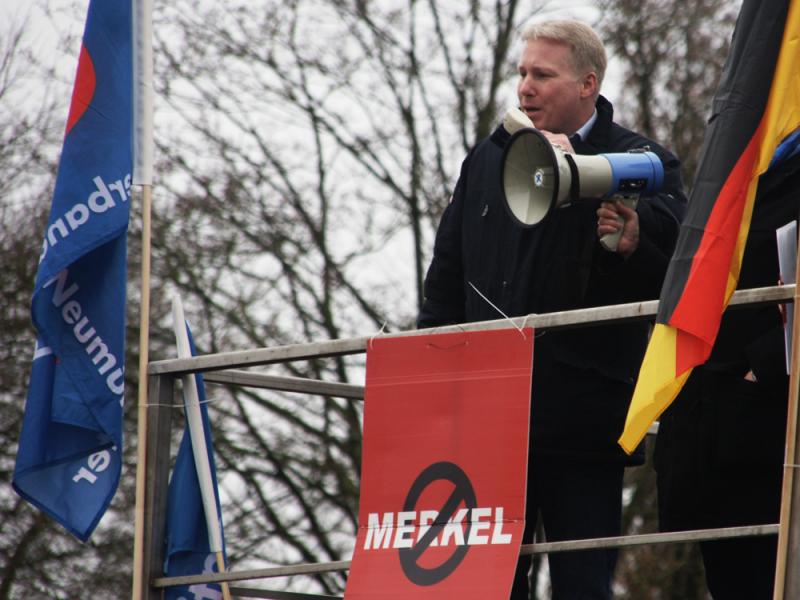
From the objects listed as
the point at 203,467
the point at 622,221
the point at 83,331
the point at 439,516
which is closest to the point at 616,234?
the point at 622,221

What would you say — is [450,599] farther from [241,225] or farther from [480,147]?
[241,225]

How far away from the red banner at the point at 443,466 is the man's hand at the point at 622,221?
429 millimetres

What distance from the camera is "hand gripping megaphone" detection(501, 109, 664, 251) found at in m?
4.44

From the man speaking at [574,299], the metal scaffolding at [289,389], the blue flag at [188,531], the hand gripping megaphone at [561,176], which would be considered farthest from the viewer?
the blue flag at [188,531]

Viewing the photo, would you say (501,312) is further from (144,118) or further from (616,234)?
(144,118)

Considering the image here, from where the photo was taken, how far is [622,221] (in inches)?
177

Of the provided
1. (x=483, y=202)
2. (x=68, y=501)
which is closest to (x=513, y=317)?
(x=483, y=202)

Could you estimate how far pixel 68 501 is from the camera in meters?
→ 5.50

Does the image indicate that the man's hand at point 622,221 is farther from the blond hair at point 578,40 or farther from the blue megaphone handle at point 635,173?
the blond hair at point 578,40

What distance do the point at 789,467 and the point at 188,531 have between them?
7.11ft

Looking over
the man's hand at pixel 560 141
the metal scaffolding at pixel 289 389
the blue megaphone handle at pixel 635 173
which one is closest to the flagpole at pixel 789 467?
the metal scaffolding at pixel 289 389

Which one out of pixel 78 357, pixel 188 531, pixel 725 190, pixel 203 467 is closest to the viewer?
pixel 725 190

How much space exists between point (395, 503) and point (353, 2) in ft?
35.9

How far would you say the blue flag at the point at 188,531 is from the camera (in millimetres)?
5180
